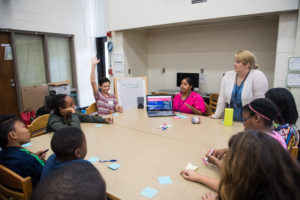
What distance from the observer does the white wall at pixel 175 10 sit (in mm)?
2966

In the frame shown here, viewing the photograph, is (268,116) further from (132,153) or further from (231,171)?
(132,153)

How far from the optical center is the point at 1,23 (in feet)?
14.3

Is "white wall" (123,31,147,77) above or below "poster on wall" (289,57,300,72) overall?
above

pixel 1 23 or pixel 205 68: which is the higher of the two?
pixel 1 23

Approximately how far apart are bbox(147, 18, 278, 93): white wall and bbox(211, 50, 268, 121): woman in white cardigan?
1572 mm

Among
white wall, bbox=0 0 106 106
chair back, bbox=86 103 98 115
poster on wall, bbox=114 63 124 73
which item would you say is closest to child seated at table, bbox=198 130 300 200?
chair back, bbox=86 103 98 115

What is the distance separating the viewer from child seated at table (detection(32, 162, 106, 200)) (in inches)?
22.9

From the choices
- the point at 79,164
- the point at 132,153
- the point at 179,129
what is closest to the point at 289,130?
the point at 179,129

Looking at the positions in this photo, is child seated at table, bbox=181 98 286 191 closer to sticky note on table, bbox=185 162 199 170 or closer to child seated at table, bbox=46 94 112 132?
sticky note on table, bbox=185 162 199 170

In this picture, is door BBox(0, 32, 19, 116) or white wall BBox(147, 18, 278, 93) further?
door BBox(0, 32, 19, 116)

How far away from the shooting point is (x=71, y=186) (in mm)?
593

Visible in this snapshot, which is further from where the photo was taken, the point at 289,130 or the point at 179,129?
the point at 179,129

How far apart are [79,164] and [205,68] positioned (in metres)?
4.10

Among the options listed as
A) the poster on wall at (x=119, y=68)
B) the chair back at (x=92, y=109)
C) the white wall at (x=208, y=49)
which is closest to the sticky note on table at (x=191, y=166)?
the chair back at (x=92, y=109)
